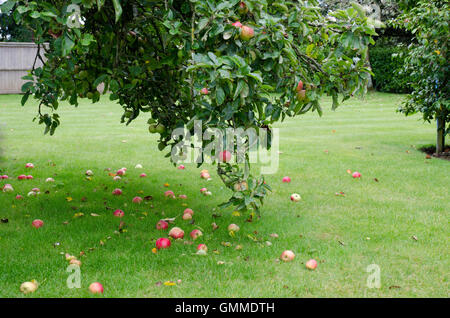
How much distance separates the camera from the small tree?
624 cm

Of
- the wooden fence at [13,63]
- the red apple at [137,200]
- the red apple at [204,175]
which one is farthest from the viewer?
the wooden fence at [13,63]

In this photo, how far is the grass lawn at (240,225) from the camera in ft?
8.71

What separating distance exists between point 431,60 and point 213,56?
504 centimetres

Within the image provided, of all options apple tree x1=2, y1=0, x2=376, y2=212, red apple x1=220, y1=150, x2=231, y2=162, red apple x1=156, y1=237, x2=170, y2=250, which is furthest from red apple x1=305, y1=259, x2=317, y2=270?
red apple x1=156, y1=237, x2=170, y2=250

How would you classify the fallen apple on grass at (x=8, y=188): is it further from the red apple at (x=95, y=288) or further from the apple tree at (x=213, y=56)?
the red apple at (x=95, y=288)

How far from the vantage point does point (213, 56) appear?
2404 millimetres

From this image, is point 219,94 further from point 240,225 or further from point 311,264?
point 240,225

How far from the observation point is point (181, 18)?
9.08 ft

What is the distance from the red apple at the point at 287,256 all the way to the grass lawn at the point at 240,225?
6 cm

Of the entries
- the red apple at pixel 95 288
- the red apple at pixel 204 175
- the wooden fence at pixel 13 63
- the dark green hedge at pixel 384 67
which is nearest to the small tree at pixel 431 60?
the red apple at pixel 204 175

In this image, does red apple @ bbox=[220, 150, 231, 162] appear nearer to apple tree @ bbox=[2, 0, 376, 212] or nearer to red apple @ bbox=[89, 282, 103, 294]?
apple tree @ bbox=[2, 0, 376, 212]

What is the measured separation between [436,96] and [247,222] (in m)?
4.35
